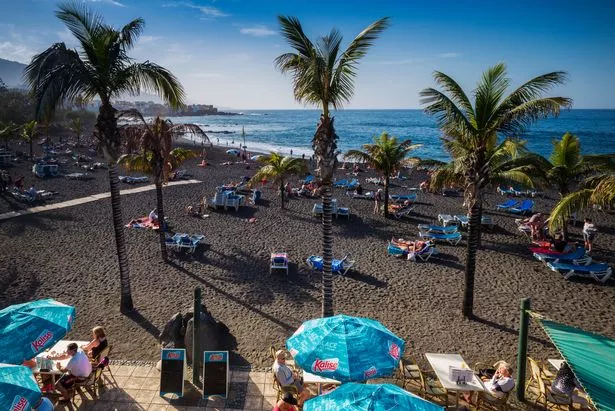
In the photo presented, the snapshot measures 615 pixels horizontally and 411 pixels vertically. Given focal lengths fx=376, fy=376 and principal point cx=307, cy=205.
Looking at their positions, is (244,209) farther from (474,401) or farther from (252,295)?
(474,401)

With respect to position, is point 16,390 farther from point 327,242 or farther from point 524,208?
point 524,208

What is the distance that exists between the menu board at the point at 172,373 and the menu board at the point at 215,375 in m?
0.44

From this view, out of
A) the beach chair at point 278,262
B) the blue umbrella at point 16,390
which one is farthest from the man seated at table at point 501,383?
the beach chair at point 278,262

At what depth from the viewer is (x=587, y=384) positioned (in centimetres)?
544

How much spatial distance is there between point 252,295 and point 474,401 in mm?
7453

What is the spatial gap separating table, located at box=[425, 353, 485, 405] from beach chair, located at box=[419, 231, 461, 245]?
1069 centimetres

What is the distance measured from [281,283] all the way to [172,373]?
6597 millimetres

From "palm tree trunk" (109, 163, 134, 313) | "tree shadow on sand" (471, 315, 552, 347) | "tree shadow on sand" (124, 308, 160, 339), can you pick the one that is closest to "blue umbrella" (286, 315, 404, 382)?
"tree shadow on sand" (124, 308, 160, 339)

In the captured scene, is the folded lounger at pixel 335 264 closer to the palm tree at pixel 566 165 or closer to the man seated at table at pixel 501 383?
the man seated at table at pixel 501 383

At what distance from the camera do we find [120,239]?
10.9 meters

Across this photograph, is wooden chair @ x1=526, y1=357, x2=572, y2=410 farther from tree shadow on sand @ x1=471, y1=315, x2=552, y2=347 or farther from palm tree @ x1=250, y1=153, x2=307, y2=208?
palm tree @ x1=250, y1=153, x2=307, y2=208

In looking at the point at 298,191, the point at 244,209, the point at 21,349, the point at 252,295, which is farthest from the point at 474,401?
the point at 298,191

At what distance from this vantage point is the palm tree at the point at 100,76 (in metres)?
8.66

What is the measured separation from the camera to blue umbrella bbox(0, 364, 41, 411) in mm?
4938
